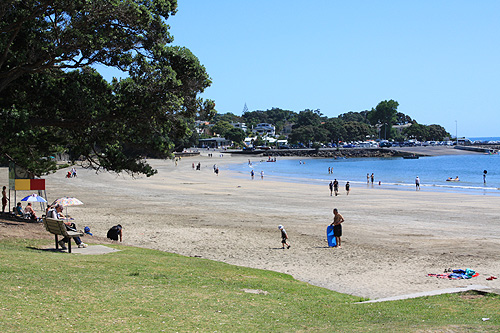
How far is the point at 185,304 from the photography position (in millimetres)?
8281

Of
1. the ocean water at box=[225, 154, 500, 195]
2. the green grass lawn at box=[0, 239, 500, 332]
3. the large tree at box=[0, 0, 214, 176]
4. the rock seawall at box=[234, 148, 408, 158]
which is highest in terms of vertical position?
the large tree at box=[0, 0, 214, 176]

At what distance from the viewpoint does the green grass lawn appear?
6.88 meters

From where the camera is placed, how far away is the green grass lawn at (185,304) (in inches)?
271

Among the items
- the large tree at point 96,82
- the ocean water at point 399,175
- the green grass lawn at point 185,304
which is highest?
the large tree at point 96,82

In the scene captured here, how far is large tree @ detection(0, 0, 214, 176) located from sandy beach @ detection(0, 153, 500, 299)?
4177mm

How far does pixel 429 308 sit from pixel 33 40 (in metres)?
13.0

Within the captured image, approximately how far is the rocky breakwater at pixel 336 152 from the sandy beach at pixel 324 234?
121 metres

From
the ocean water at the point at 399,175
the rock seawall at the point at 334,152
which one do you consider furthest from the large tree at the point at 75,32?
the rock seawall at the point at 334,152

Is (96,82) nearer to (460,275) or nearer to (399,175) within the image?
(460,275)

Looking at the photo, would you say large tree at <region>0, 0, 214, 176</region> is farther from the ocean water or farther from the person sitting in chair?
the ocean water

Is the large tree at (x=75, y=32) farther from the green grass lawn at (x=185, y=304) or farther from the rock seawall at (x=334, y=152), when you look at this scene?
the rock seawall at (x=334, y=152)

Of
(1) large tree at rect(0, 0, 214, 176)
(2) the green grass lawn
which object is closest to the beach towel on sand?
(2) the green grass lawn

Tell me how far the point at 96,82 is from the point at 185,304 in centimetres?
1054

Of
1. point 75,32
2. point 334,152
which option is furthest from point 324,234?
point 334,152
